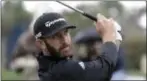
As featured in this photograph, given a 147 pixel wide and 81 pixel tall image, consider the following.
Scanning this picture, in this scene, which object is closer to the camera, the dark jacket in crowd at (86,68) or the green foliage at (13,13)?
the dark jacket in crowd at (86,68)

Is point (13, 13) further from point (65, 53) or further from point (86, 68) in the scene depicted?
point (86, 68)

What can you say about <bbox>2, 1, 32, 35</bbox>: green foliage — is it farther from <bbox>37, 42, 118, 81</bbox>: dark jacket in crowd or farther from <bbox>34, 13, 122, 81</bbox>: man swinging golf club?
<bbox>37, 42, 118, 81</bbox>: dark jacket in crowd

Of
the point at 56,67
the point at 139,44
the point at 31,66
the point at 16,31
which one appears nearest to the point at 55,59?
the point at 56,67

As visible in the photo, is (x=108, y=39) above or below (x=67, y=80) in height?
above

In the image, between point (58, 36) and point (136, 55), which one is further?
point (136, 55)

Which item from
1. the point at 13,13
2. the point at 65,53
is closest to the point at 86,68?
the point at 65,53

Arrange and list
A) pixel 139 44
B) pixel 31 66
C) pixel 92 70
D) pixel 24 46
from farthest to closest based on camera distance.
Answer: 1. pixel 139 44
2. pixel 31 66
3. pixel 24 46
4. pixel 92 70

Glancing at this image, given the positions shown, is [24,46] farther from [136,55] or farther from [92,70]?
[136,55]

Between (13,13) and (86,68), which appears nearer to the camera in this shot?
(86,68)

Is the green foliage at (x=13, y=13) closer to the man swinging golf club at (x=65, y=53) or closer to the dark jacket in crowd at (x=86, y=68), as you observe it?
the man swinging golf club at (x=65, y=53)

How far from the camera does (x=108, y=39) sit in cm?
360

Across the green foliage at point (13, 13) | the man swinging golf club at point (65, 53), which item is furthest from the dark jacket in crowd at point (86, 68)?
the green foliage at point (13, 13)

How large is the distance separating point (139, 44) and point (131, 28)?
0.99 metres

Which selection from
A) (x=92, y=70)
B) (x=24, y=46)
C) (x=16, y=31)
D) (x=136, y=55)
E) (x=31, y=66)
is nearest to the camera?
(x=92, y=70)
